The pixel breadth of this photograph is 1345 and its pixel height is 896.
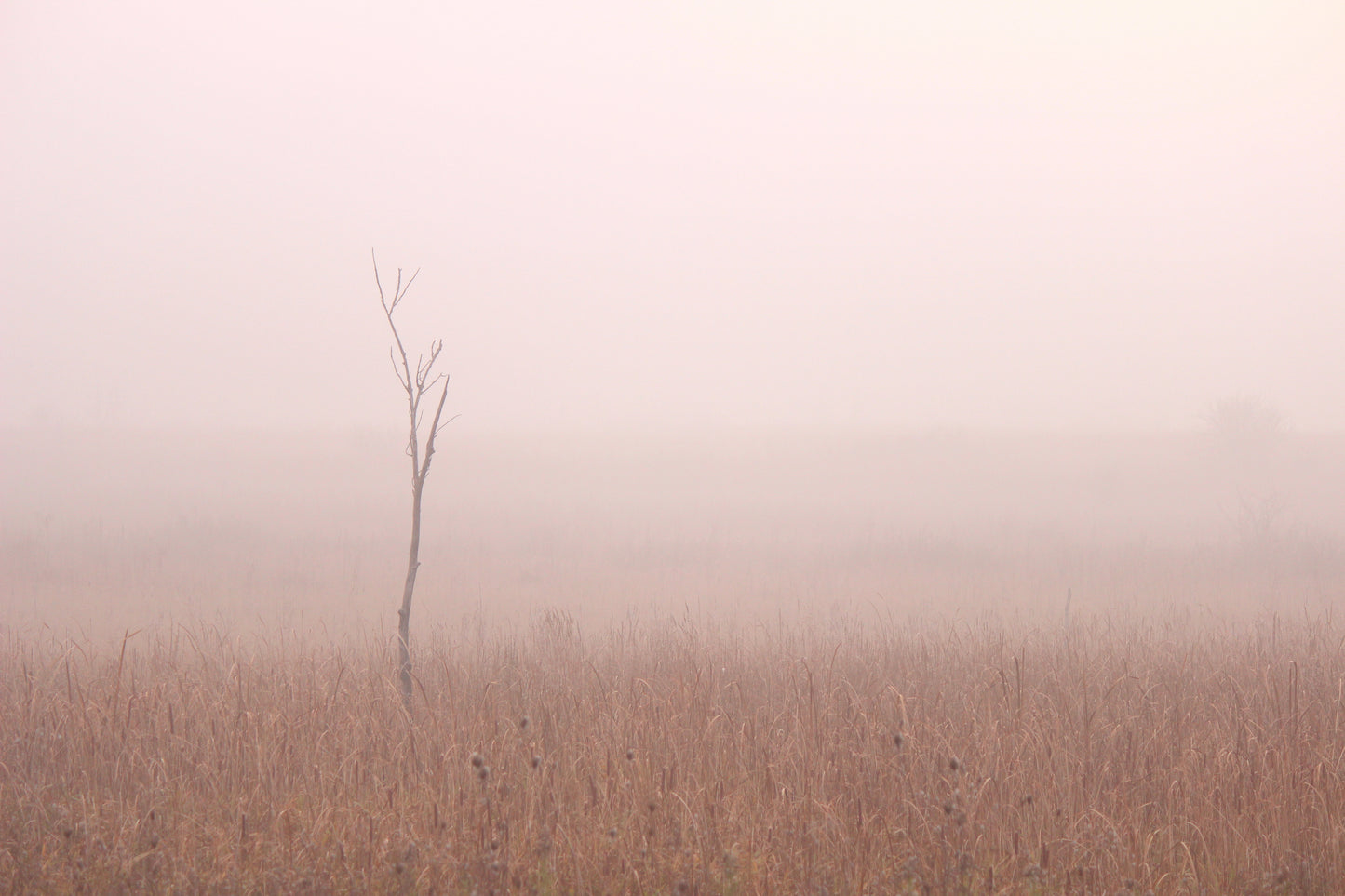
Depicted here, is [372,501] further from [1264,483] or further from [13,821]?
[1264,483]

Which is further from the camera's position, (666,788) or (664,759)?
(664,759)

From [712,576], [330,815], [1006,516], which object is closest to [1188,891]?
[330,815]

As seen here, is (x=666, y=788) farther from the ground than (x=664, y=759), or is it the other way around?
(x=666, y=788)

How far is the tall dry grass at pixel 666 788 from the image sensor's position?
3.21 metres

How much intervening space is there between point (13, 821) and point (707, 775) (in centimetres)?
351

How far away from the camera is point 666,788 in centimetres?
385

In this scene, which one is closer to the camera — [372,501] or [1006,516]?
[1006,516]

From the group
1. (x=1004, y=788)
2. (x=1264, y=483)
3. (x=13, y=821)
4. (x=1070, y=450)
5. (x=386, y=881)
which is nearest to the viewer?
(x=386, y=881)

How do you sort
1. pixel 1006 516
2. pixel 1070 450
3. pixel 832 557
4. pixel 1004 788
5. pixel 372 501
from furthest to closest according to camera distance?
1. pixel 1070 450
2. pixel 372 501
3. pixel 1006 516
4. pixel 832 557
5. pixel 1004 788

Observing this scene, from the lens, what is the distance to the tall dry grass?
321 cm

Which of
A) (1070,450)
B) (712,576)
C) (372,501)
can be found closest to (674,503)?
(372,501)

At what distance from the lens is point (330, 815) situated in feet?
12.5

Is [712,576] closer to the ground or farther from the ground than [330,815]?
closer to the ground

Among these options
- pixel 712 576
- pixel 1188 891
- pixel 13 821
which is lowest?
pixel 712 576
